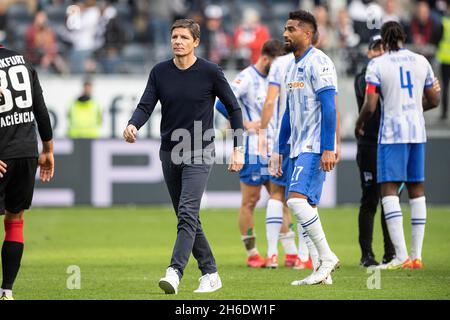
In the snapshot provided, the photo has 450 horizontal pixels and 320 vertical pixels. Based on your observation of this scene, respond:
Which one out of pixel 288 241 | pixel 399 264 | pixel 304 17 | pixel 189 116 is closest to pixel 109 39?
pixel 288 241

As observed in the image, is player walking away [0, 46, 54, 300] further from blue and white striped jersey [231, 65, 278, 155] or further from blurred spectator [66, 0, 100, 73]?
blurred spectator [66, 0, 100, 73]

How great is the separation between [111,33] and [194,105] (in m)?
15.2

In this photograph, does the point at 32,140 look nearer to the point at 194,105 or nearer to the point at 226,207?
the point at 194,105

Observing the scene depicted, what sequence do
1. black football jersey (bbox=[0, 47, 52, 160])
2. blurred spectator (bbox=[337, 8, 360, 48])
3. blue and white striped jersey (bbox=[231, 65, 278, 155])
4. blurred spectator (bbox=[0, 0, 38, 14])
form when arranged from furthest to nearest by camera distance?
blurred spectator (bbox=[0, 0, 38, 14]), blurred spectator (bbox=[337, 8, 360, 48]), blue and white striped jersey (bbox=[231, 65, 278, 155]), black football jersey (bbox=[0, 47, 52, 160])

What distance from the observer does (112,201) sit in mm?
21344

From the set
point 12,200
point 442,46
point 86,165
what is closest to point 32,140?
point 12,200

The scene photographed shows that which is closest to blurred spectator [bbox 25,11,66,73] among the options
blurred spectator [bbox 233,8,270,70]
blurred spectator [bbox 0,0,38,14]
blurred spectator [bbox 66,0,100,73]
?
blurred spectator [bbox 66,0,100,73]

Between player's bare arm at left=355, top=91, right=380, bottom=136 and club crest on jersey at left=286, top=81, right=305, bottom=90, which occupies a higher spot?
club crest on jersey at left=286, top=81, right=305, bottom=90

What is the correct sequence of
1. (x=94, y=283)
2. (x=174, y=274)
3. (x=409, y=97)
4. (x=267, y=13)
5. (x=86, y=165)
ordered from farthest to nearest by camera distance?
(x=267, y=13) → (x=86, y=165) → (x=409, y=97) → (x=94, y=283) → (x=174, y=274)

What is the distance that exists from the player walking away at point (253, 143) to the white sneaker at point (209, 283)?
2949mm

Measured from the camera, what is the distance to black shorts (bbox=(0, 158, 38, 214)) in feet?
31.1

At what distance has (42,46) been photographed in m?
24.3

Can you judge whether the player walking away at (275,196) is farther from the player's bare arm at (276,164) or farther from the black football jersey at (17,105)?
the black football jersey at (17,105)

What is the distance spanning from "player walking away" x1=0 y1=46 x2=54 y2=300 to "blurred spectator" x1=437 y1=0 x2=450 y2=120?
1469 cm
